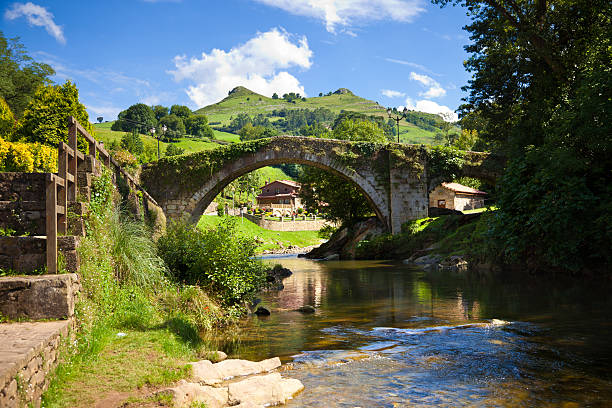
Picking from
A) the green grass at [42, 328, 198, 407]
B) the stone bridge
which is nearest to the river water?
the green grass at [42, 328, 198, 407]

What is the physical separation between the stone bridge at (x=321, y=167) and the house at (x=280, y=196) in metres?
44.1

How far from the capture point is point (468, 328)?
754 centimetres

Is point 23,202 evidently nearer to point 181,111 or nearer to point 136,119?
point 136,119

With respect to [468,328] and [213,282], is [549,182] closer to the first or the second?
[468,328]

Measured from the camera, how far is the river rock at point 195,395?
3.90 meters

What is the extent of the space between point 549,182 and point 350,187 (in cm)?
1881

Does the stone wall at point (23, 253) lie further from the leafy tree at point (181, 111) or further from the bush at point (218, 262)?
the leafy tree at point (181, 111)

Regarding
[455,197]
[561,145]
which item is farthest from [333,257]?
[455,197]

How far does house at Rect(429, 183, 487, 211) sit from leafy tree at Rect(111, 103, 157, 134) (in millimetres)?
64369

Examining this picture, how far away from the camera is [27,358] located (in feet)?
10.8

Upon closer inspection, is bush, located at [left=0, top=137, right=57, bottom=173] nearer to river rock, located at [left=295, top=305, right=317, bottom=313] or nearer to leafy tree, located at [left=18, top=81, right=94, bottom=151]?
leafy tree, located at [left=18, top=81, right=94, bottom=151]

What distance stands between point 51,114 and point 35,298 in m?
25.8

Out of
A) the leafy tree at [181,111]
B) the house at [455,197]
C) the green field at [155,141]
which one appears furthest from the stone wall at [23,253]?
the leafy tree at [181,111]

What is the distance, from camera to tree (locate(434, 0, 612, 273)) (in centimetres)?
1073
